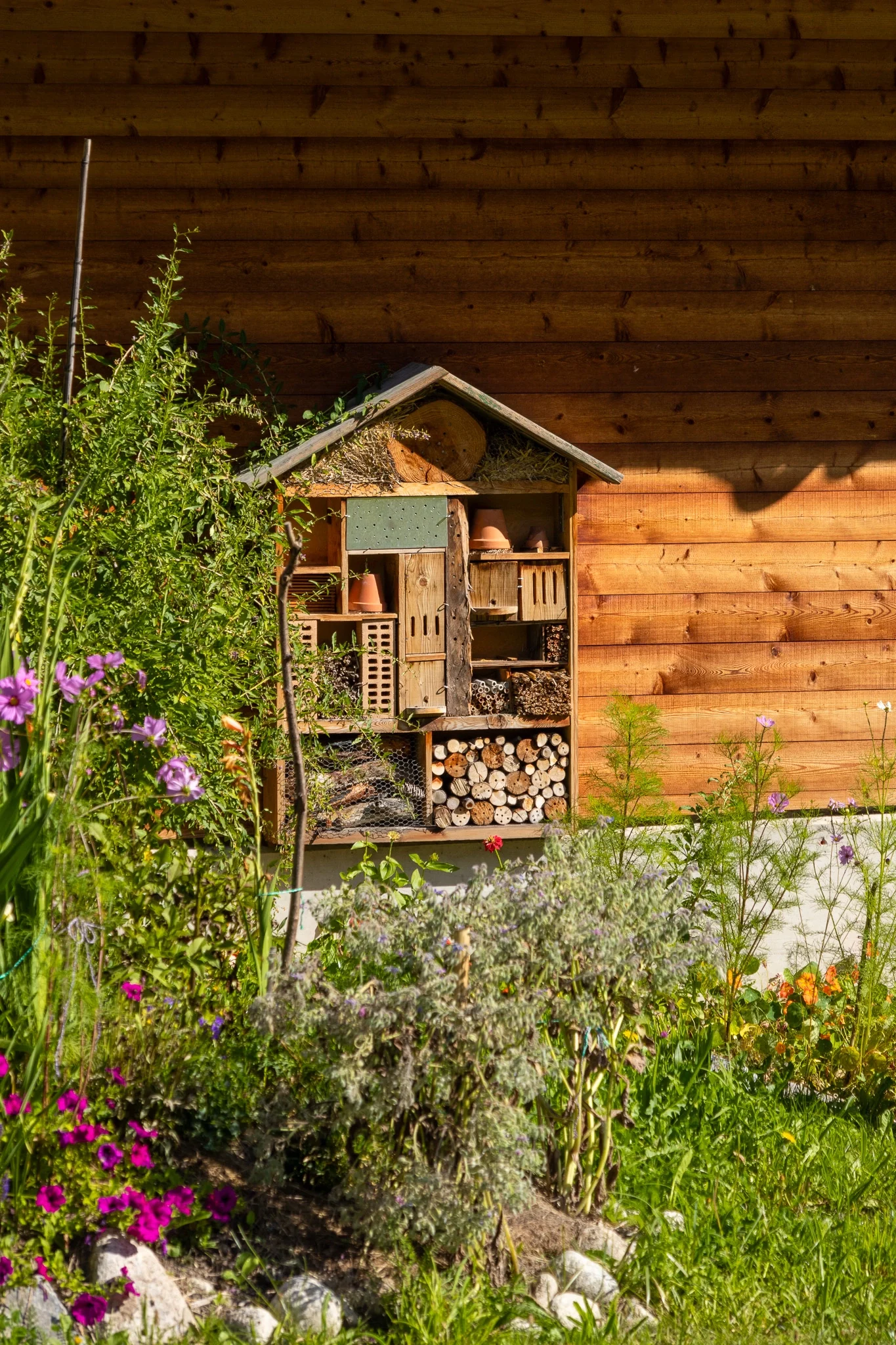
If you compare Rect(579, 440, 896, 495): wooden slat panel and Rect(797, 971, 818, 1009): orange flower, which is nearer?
Rect(797, 971, 818, 1009): orange flower

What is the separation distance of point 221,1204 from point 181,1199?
10 centimetres

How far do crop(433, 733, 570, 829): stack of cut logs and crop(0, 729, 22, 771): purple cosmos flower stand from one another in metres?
2.37

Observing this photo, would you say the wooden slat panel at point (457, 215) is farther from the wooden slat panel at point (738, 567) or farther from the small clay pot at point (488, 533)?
the wooden slat panel at point (738, 567)

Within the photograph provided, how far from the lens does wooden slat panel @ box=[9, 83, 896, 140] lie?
4977 millimetres

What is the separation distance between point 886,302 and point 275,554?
302 cm

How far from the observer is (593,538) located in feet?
17.6

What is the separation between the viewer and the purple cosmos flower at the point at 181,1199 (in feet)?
8.54

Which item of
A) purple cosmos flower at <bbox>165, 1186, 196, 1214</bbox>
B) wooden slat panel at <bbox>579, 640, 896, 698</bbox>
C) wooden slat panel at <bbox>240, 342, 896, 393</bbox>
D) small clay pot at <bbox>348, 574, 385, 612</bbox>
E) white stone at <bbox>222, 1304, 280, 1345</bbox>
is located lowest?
white stone at <bbox>222, 1304, 280, 1345</bbox>

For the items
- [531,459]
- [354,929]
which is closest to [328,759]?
[531,459]

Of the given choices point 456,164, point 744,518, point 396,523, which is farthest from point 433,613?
point 456,164

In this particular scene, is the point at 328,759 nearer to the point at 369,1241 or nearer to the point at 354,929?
the point at 354,929

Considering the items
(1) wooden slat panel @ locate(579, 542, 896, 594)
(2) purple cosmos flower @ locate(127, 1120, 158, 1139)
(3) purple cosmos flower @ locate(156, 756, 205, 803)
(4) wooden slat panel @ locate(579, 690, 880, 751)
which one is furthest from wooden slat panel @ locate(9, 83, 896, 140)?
(2) purple cosmos flower @ locate(127, 1120, 158, 1139)

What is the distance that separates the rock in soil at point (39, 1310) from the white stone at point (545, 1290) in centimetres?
100

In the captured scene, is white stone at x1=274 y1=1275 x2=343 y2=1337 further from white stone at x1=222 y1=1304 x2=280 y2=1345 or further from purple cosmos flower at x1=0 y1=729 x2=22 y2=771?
purple cosmos flower at x1=0 y1=729 x2=22 y2=771
